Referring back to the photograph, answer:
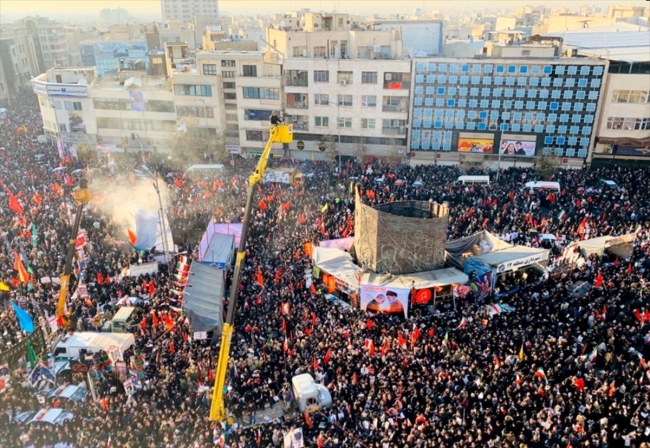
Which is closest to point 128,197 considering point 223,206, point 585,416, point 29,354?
point 223,206

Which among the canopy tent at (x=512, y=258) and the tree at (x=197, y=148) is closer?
the canopy tent at (x=512, y=258)

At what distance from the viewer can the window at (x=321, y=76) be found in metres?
44.8

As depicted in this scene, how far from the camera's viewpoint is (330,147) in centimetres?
4466

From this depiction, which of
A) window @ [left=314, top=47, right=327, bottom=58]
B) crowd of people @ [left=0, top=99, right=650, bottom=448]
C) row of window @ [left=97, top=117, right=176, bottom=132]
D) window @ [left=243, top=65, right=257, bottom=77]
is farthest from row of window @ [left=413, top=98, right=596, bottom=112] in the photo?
row of window @ [left=97, top=117, right=176, bottom=132]

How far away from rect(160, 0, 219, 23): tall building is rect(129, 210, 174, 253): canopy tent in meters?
165

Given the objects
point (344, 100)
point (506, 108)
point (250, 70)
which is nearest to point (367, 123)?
point (344, 100)

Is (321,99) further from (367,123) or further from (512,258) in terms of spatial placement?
(512,258)

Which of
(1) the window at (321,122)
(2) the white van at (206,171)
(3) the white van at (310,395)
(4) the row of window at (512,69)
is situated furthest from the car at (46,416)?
(4) the row of window at (512,69)

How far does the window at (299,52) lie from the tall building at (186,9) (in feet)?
470

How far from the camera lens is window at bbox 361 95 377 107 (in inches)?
1761

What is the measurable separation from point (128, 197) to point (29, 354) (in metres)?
→ 14.5

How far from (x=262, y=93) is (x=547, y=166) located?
2374 cm

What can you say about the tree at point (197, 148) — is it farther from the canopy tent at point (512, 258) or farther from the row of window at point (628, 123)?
the row of window at point (628, 123)

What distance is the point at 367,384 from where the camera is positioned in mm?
17344
